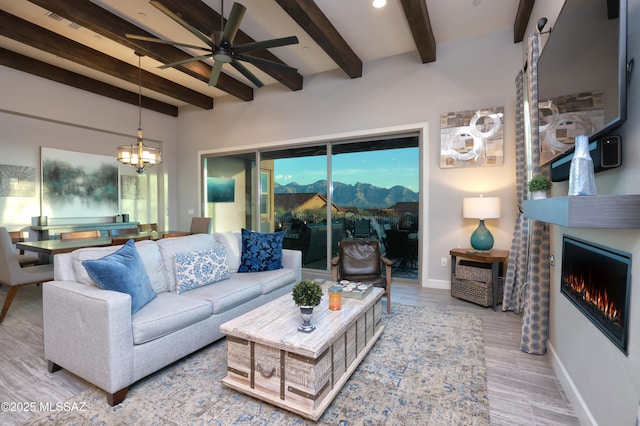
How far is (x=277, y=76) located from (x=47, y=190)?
14.2 feet

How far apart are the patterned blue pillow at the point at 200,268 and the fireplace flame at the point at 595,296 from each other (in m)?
2.87

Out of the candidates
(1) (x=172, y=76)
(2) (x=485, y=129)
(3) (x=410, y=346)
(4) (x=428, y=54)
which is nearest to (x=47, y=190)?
(1) (x=172, y=76)

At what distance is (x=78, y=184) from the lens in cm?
545

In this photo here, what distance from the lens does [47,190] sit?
5062 millimetres

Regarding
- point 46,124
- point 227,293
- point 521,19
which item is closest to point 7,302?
point 227,293

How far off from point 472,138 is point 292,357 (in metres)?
3.73

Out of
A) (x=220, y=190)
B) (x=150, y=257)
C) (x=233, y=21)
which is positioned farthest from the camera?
(x=220, y=190)

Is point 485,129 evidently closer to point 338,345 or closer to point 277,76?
point 277,76

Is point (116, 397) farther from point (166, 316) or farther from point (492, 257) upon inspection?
point (492, 257)

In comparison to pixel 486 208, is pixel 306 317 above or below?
below

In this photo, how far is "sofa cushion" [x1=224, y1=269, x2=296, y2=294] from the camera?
3124 mm

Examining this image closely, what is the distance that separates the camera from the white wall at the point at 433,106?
13.0 feet

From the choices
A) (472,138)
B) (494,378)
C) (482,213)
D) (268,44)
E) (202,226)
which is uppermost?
(268,44)

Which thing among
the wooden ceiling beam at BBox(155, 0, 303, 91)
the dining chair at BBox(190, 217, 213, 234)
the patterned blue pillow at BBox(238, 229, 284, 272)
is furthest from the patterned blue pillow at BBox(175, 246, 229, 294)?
the dining chair at BBox(190, 217, 213, 234)
